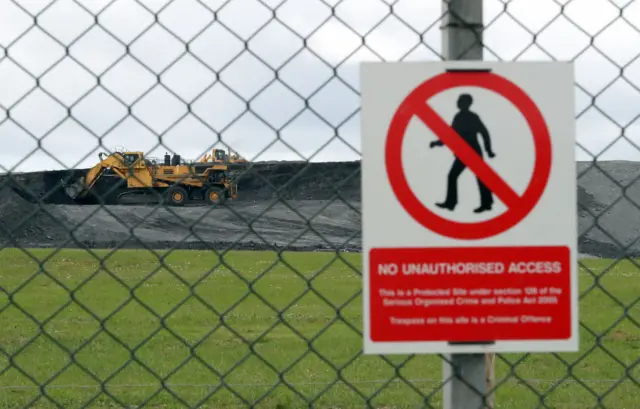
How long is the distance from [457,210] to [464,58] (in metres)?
0.36

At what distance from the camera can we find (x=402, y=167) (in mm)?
1998

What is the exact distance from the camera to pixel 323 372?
6.89 m

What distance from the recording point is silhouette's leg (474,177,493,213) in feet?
6.57

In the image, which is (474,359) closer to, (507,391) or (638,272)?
(507,391)

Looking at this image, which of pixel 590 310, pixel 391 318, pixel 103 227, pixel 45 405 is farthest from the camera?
pixel 103 227

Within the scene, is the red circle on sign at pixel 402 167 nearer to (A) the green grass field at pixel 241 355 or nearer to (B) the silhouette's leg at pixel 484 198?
(B) the silhouette's leg at pixel 484 198

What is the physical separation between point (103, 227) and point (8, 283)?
16.4 metres

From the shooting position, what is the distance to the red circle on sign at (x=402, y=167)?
Result: 6.54 feet

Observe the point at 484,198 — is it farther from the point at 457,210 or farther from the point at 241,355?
the point at 241,355

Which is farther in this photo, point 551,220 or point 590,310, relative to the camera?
point 590,310

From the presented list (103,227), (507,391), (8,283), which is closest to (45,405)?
(507,391)

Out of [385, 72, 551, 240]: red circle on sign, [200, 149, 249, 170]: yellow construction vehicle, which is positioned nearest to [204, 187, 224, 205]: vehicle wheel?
[200, 149, 249, 170]: yellow construction vehicle

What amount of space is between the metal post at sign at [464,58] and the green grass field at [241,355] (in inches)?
7.5

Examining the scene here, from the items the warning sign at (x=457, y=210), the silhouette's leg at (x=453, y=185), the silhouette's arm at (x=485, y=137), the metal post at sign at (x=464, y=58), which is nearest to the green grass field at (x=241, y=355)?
the metal post at sign at (x=464, y=58)
